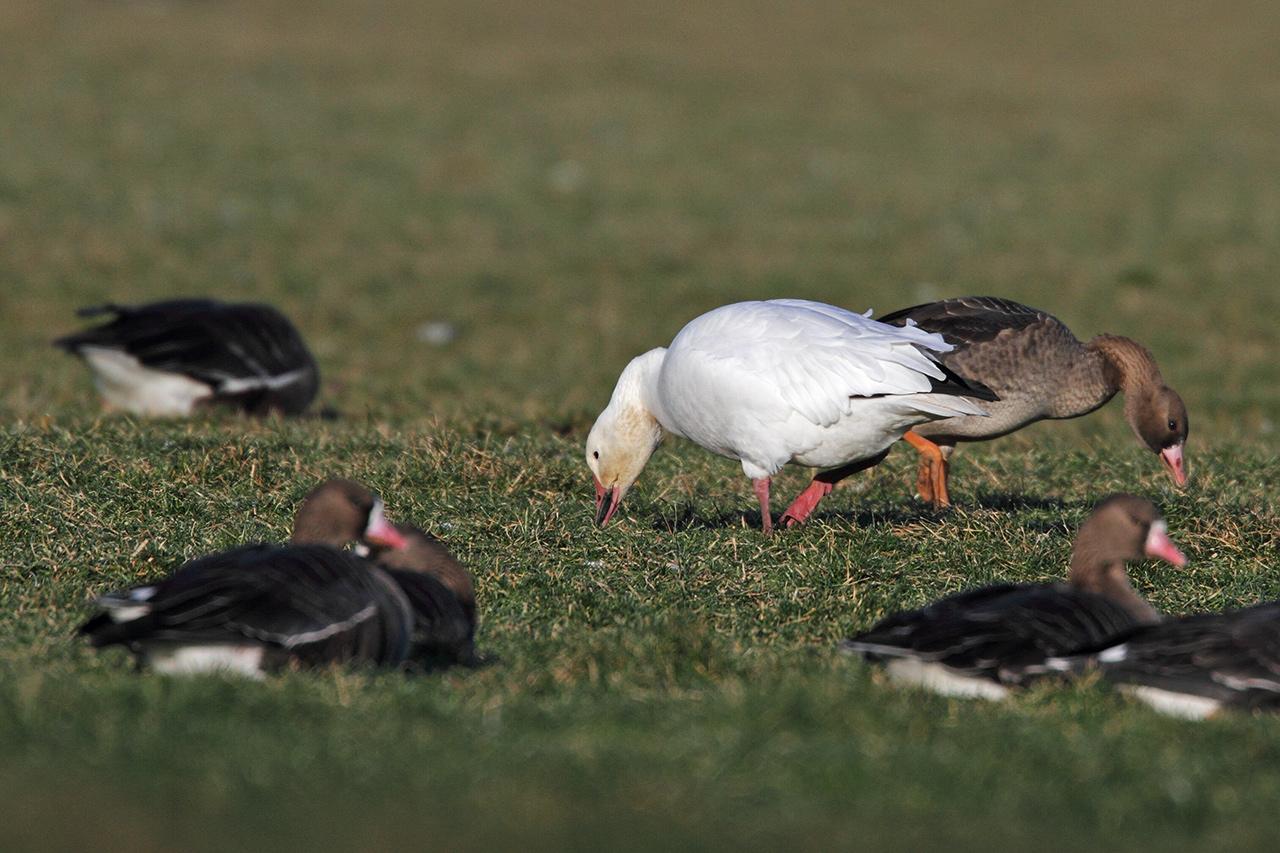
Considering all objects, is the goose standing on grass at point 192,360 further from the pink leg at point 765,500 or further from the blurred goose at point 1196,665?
the blurred goose at point 1196,665

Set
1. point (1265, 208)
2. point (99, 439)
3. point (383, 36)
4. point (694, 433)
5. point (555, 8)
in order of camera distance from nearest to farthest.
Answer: point (694, 433)
point (99, 439)
point (1265, 208)
point (383, 36)
point (555, 8)

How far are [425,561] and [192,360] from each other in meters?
6.40

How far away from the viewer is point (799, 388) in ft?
27.3

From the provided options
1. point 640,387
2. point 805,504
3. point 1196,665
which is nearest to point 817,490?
point 805,504

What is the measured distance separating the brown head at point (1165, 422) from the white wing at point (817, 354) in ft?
6.07

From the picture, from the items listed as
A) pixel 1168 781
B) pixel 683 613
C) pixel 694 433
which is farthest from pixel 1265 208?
pixel 1168 781

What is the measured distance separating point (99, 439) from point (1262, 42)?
31557mm

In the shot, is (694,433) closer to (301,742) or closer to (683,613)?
(683,613)

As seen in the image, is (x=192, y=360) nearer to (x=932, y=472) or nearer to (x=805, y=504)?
(x=805, y=504)

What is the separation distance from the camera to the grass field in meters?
4.86

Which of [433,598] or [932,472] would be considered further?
[932,472]

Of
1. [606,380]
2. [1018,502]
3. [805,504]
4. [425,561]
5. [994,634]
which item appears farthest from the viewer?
[606,380]

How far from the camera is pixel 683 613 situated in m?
7.30

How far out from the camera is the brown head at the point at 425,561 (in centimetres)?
670
